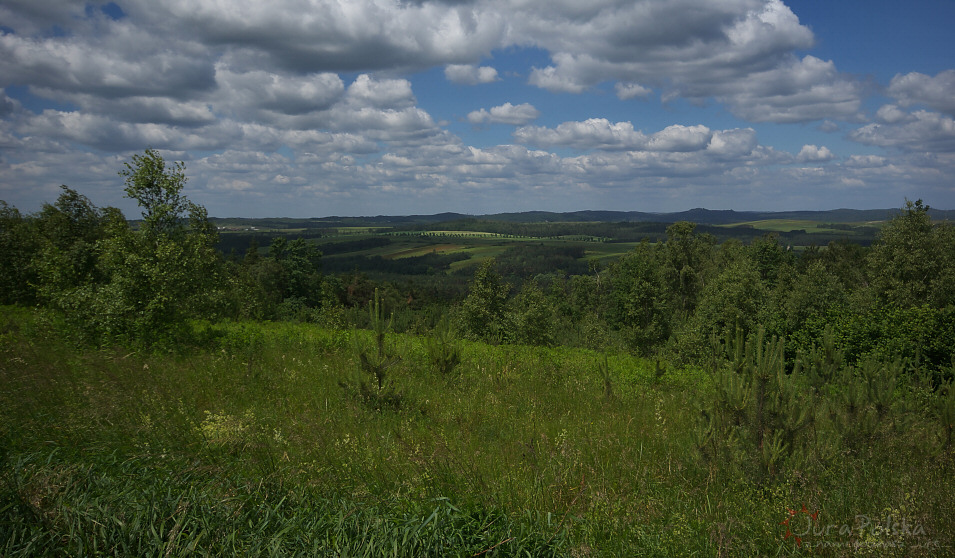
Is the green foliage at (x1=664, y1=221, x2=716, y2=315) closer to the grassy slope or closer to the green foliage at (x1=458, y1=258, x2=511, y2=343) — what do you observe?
the green foliage at (x1=458, y1=258, x2=511, y2=343)

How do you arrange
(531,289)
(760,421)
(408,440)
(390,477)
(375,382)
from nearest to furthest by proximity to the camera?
1. (390,477)
2. (760,421)
3. (408,440)
4. (375,382)
5. (531,289)

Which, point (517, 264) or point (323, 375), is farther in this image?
point (517, 264)

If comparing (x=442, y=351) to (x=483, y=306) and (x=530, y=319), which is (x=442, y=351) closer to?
(x=483, y=306)

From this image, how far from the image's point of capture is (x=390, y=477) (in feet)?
13.2

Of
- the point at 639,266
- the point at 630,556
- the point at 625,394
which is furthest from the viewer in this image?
the point at 639,266

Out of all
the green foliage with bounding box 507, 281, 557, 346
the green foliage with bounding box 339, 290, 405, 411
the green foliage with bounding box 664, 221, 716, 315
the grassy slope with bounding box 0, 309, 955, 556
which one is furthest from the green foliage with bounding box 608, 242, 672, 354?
the green foliage with bounding box 339, 290, 405, 411

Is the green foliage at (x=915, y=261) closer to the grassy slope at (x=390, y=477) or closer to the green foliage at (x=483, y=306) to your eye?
the green foliage at (x=483, y=306)

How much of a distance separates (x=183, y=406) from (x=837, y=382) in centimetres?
935

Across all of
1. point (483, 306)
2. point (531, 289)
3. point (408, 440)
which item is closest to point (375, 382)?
point (408, 440)

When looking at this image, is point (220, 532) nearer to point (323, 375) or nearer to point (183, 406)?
point (183, 406)

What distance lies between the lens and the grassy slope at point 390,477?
2.80 meters

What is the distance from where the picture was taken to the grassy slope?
2.80 metres

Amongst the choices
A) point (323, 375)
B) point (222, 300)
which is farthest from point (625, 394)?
point (222, 300)

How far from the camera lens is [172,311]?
10070 millimetres
